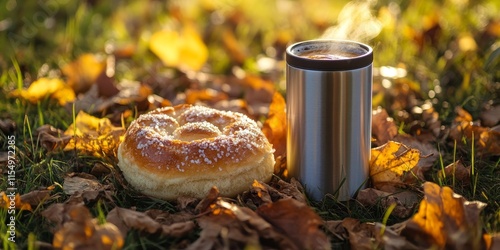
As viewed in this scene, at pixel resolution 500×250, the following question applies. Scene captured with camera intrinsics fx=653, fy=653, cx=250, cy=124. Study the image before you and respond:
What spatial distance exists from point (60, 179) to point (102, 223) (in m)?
0.58

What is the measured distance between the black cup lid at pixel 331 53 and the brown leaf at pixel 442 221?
0.62 meters

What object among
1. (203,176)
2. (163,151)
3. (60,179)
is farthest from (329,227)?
(60,179)

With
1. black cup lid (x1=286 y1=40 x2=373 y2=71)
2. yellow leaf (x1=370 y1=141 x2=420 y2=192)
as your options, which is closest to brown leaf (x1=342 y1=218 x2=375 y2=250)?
yellow leaf (x1=370 y1=141 x2=420 y2=192)

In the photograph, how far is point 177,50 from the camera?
4.95m

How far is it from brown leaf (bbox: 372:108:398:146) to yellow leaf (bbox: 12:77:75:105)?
189 centimetres

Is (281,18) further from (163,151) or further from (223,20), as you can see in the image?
(163,151)

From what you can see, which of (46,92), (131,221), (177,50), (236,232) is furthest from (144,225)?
(177,50)

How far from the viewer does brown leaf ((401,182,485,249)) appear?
7.77ft

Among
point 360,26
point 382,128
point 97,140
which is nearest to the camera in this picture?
point 97,140

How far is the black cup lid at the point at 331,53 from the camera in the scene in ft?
8.94

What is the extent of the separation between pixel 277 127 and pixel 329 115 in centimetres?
56

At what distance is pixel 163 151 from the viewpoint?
110 inches

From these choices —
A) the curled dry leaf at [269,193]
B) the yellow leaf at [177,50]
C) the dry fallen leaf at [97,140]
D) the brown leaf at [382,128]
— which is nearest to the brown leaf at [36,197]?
the dry fallen leaf at [97,140]

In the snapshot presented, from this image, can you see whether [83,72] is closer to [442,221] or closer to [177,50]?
[177,50]
